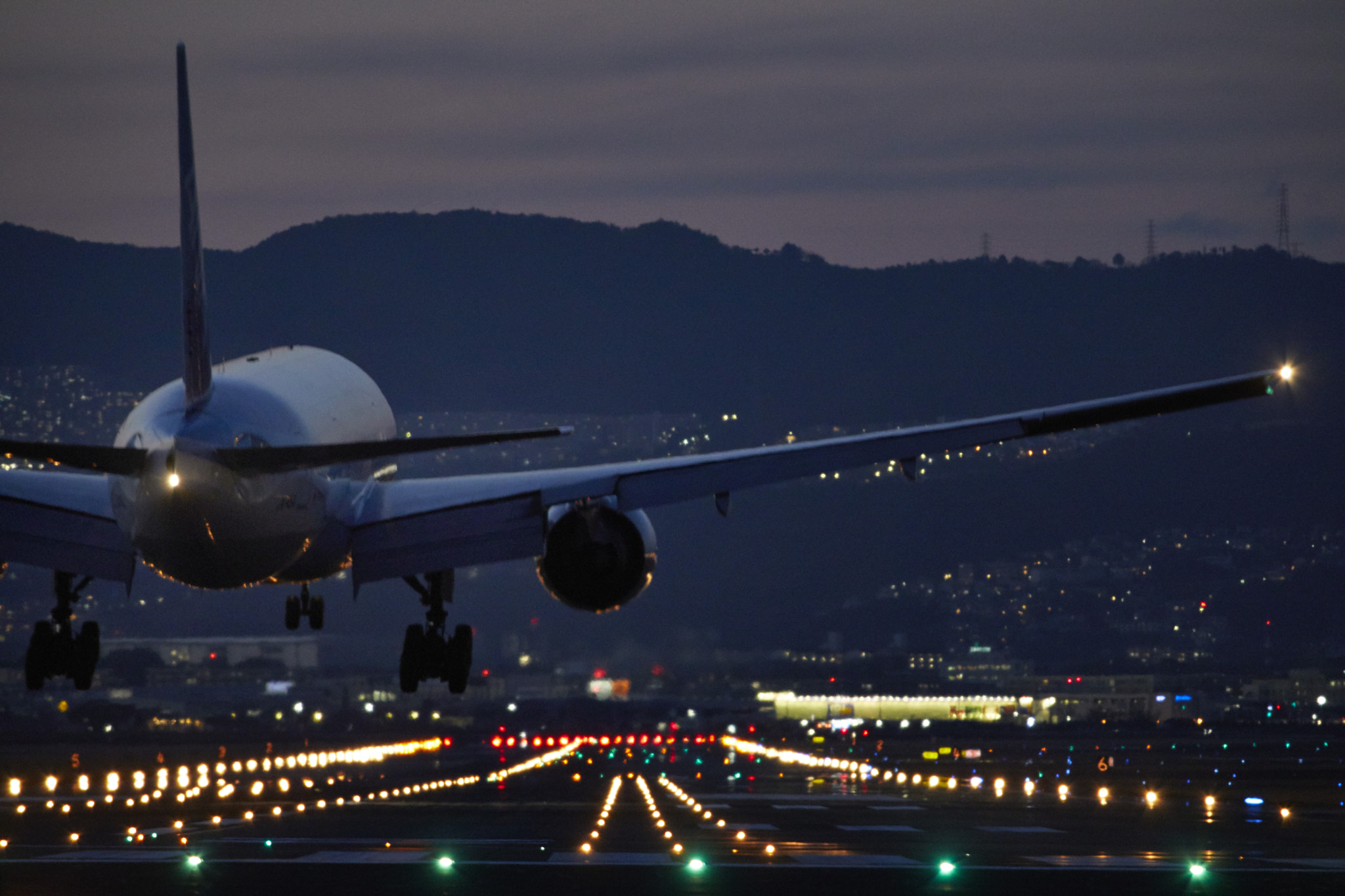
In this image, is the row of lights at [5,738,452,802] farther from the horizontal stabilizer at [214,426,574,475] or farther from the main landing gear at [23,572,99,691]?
the horizontal stabilizer at [214,426,574,475]

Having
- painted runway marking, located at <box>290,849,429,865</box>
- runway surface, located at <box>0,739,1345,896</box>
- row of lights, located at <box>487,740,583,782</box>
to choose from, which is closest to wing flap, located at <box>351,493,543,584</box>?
painted runway marking, located at <box>290,849,429,865</box>

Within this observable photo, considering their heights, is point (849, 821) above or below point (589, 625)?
below

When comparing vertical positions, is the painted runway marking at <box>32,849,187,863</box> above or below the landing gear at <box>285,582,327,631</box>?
below

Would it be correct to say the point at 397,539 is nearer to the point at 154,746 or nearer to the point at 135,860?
the point at 135,860

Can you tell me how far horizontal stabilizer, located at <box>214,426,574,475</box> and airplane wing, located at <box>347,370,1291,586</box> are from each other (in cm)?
330

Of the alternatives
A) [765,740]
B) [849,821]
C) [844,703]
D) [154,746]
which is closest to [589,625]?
[765,740]

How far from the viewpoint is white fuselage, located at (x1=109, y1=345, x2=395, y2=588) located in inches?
931

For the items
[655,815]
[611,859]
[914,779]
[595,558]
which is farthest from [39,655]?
[914,779]

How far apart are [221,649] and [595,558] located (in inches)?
5214

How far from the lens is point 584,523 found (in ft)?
94.7

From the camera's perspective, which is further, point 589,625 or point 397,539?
point 589,625

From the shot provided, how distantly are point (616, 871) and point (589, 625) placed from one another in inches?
3446

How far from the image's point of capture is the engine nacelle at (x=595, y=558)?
28.7m

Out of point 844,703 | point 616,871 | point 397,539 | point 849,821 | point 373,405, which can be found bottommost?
point 616,871
